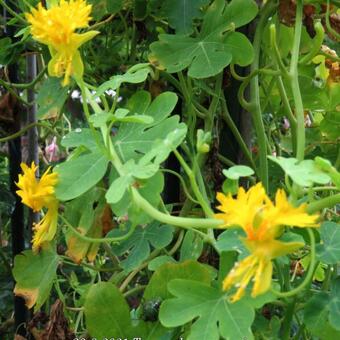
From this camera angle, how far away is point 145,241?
0.77 m

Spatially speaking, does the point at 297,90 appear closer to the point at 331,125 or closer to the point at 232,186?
the point at 232,186

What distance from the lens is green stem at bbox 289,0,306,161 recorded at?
0.66 m

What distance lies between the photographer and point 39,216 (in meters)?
1.23

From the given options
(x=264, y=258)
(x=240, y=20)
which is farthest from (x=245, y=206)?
(x=240, y=20)

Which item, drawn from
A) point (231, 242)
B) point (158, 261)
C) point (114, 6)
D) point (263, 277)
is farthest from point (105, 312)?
point (114, 6)

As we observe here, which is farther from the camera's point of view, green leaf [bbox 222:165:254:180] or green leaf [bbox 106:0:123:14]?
green leaf [bbox 106:0:123:14]

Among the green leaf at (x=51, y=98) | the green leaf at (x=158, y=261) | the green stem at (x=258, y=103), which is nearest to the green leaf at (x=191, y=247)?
the green leaf at (x=158, y=261)

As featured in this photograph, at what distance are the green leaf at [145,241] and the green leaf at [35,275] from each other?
3.9 inches

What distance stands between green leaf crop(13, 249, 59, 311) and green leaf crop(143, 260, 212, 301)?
15 centimetres

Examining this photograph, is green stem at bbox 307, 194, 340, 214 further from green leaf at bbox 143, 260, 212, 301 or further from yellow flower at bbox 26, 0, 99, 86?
yellow flower at bbox 26, 0, 99, 86

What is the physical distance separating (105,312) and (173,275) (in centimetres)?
9

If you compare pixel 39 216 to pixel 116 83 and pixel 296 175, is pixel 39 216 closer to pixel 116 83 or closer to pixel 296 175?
pixel 116 83

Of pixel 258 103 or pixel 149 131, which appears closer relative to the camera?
pixel 149 131

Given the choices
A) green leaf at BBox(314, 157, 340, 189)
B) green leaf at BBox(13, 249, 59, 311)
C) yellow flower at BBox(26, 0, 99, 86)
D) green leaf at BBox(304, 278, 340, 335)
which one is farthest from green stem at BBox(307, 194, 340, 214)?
green leaf at BBox(13, 249, 59, 311)
